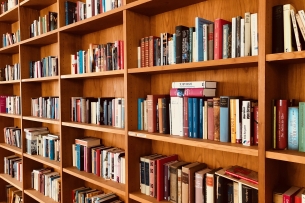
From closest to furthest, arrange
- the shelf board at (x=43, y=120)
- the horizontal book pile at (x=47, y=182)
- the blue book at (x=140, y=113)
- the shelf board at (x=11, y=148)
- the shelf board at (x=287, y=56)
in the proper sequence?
the shelf board at (x=287, y=56), the blue book at (x=140, y=113), the shelf board at (x=43, y=120), the horizontal book pile at (x=47, y=182), the shelf board at (x=11, y=148)

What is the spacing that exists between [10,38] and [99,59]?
1.83 metres

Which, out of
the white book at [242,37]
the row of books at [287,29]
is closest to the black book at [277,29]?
the row of books at [287,29]

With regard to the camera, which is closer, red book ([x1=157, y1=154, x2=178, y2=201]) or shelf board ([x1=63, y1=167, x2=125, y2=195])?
red book ([x1=157, y1=154, x2=178, y2=201])

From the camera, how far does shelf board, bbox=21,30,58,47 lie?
2.33 metres

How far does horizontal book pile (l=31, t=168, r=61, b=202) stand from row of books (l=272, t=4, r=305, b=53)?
2.18 meters

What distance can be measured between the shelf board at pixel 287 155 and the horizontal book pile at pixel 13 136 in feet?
9.15

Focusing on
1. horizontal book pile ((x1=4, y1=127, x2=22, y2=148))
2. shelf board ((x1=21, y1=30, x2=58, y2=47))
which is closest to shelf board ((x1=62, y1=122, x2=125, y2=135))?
shelf board ((x1=21, y1=30, x2=58, y2=47))

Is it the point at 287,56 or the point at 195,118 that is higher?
the point at 287,56

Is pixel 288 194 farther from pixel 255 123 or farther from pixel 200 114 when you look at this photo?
pixel 200 114

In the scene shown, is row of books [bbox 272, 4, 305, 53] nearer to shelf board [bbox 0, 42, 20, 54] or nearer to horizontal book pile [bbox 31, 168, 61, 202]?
horizontal book pile [bbox 31, 168, 61, 202]

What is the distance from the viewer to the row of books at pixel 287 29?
1050 mm

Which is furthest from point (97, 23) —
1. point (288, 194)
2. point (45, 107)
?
point (288, 194)

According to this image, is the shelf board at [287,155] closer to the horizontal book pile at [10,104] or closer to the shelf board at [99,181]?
the shelf board at [99,181]

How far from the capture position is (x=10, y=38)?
124 inches
